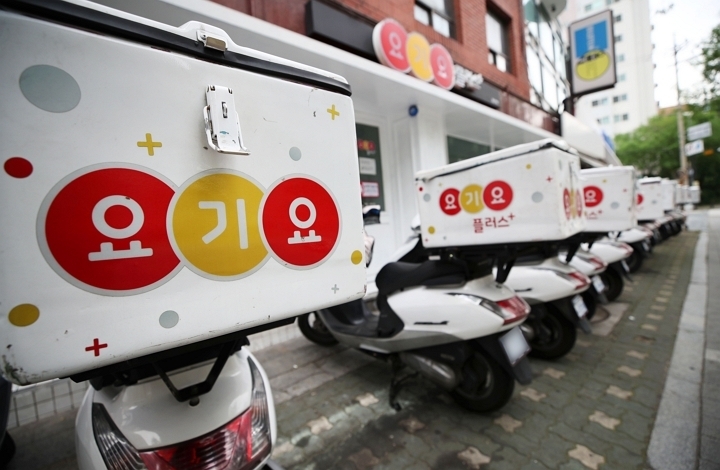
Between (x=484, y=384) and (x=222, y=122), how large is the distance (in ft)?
7.58

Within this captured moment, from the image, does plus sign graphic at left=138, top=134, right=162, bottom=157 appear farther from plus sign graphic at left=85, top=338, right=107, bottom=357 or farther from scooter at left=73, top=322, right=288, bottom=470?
scooter at left=73, top=322, right=288, bottom=470

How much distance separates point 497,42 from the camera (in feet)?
26.7

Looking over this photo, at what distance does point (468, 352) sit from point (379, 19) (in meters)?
4.88

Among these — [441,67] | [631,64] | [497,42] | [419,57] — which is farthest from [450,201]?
[631,64]

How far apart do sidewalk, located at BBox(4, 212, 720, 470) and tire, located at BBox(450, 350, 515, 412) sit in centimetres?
11

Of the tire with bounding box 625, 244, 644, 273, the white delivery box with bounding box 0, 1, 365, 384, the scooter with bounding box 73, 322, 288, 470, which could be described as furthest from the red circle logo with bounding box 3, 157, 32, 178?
the tire with bounding box 625, 244, 644, 273

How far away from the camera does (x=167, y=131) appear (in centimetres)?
76

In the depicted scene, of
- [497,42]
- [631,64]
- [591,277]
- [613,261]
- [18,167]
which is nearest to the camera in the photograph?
[18,167]

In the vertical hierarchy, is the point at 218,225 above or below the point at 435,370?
above

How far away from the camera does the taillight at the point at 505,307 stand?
2061 millimetres

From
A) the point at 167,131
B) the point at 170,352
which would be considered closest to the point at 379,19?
the point at 167,131

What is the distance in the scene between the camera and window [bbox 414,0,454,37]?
596cm

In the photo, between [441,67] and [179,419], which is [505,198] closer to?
[179,419]

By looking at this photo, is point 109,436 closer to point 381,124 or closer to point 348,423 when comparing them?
point 348,423
